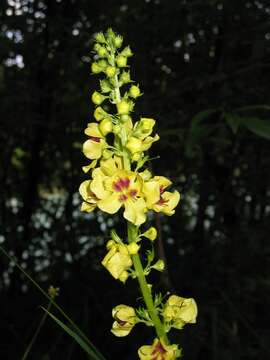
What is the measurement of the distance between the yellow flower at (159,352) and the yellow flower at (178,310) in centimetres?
7

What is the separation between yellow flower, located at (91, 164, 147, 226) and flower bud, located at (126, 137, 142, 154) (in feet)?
0.13

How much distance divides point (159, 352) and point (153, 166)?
2.01 metres

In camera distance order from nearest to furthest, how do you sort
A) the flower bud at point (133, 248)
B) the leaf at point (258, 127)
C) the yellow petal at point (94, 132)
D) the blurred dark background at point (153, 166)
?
the flower bud at point (133, 248) → the yellow petal at point (94, 132) → the leaf at point (258, 127) → the blurred dark background at point (153, 166)

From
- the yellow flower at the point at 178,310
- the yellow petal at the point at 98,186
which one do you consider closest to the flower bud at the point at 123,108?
the yellow petal at the point at 98,186

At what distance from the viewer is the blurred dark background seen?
2.50 metres

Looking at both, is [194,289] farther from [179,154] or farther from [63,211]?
[63,211]

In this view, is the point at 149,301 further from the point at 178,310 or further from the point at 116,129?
the point at 116,129

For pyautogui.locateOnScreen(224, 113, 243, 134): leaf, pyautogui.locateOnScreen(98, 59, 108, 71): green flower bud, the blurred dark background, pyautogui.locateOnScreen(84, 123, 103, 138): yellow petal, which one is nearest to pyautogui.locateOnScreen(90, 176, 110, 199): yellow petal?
pyautogui.locateOnScreen(84, 123, 103, 138): yellow petal

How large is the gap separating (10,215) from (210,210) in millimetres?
1352

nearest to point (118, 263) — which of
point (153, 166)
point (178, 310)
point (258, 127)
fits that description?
point (178, 310)

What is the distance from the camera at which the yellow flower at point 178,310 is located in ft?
3.26

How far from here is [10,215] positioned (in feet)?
11.5

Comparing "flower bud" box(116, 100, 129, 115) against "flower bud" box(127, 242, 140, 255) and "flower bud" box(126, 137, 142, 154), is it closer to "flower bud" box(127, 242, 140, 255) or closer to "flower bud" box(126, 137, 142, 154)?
"flower bud" box(126, 137, 142, 154)

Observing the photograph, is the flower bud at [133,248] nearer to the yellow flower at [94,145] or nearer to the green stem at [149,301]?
the green stem at [149,301]
